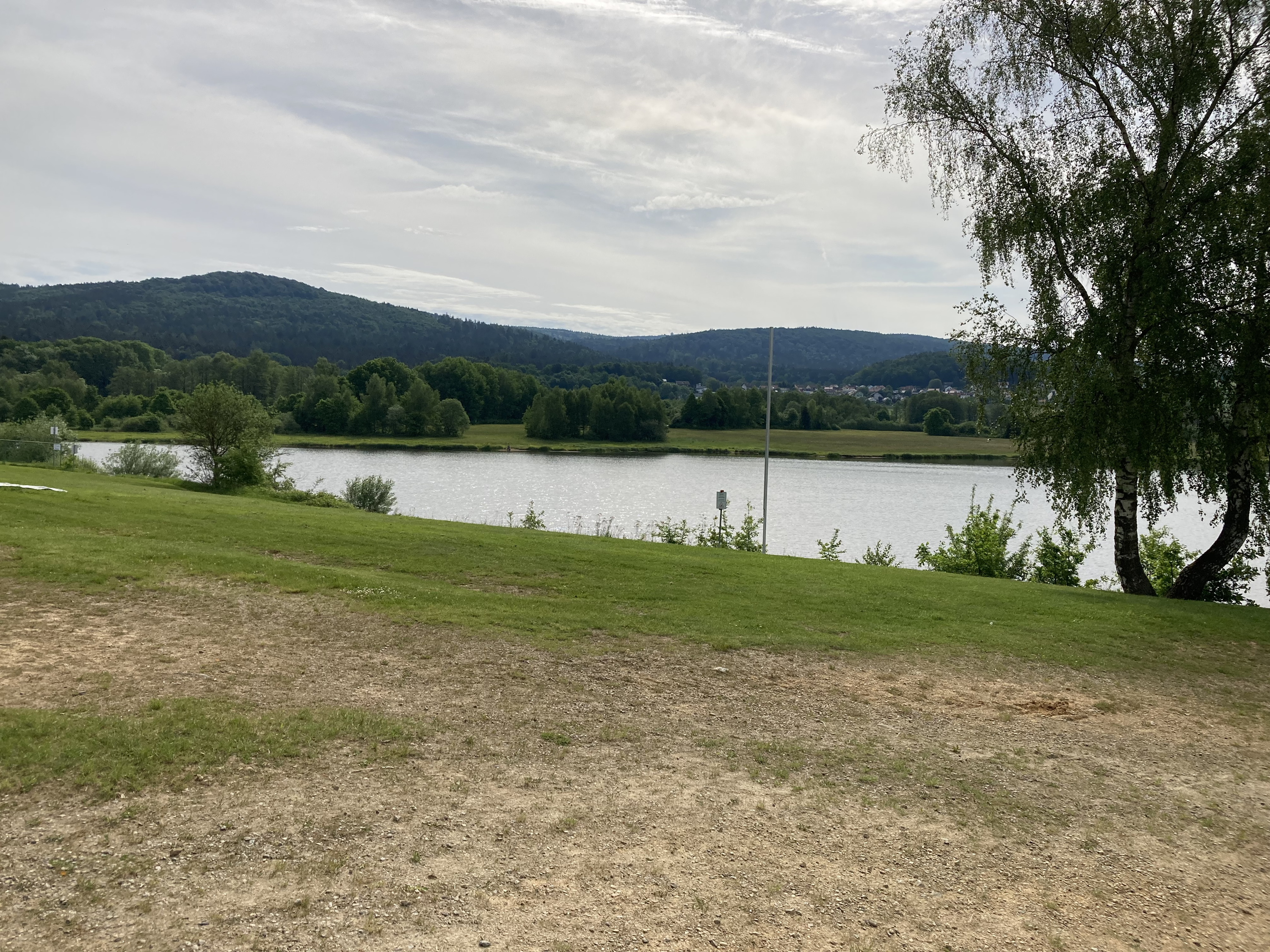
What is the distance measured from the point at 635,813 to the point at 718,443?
308 feet

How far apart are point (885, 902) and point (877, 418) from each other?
11935 cm

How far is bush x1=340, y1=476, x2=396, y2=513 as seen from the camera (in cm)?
3875

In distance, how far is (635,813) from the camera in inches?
237

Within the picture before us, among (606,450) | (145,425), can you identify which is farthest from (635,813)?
(145,425)

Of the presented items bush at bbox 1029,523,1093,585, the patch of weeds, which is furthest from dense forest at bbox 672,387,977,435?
the patch of weeds

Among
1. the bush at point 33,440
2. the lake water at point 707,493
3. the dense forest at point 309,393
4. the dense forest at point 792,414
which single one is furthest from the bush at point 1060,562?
the dense forest at point 792,414

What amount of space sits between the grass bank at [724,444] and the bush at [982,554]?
196 ft

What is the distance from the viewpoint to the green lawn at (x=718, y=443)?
85062 mm

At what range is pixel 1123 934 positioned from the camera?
4.95 meters

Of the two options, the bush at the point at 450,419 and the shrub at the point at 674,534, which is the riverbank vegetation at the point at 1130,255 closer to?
the shrub at the point at 674,534

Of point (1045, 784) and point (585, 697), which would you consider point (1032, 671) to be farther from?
point (585, 697)

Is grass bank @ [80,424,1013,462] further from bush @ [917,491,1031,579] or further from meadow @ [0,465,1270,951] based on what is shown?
meadow @ [0,465,1270,951]

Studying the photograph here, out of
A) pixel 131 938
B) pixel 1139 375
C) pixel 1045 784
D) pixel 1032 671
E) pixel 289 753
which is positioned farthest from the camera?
pixel 1139 375

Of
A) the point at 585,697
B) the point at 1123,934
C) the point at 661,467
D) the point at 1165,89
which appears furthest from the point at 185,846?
the point at 661,467
